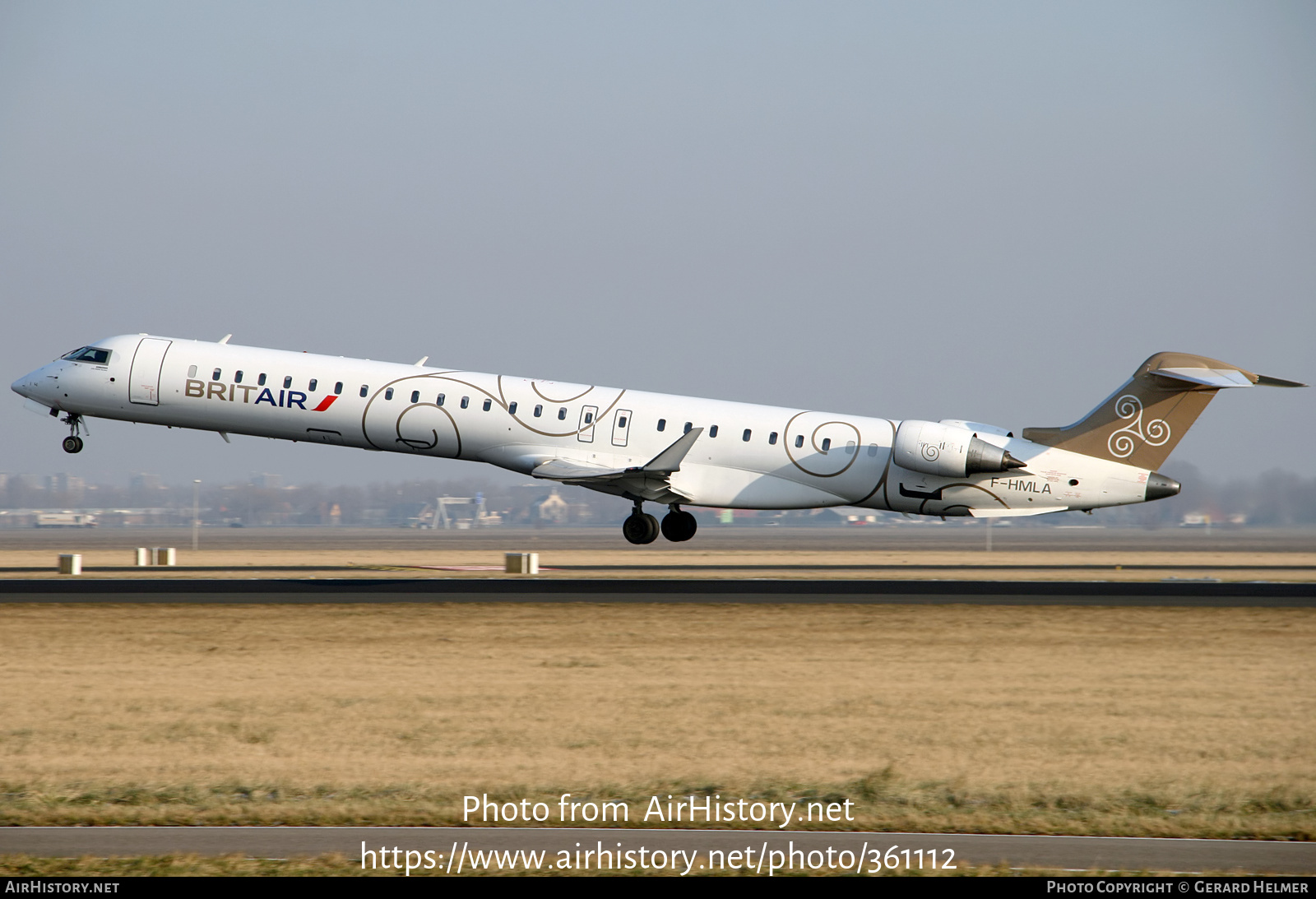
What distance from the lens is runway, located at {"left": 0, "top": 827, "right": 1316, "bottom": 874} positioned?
10.5 metres

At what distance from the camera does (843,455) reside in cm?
3359


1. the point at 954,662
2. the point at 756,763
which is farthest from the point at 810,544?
the point at 756,763

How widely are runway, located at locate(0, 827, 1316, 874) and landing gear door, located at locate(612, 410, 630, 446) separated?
2207 cm

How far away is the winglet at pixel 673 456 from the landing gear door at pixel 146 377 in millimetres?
13301

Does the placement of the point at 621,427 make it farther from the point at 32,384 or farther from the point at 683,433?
the point at 32,384

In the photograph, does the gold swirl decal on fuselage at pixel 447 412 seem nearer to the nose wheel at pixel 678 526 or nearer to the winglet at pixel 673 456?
the winglet at pixel 673 456

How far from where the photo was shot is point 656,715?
16.9 m

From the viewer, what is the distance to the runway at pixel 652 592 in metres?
27.6

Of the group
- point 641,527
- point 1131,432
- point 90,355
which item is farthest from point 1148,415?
point 90,355

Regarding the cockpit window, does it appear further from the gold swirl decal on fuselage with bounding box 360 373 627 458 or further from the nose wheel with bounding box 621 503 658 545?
the nose wheel with bounding box 621 503 658 545

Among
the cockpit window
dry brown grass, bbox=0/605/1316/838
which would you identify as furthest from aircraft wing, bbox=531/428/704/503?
the cockpit window

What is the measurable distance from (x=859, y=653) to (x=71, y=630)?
13985 millimetres

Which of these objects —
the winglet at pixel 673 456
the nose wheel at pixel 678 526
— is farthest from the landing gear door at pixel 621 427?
the nose wheel at pixel 678 526

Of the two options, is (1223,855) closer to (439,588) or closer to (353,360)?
(439,588)
